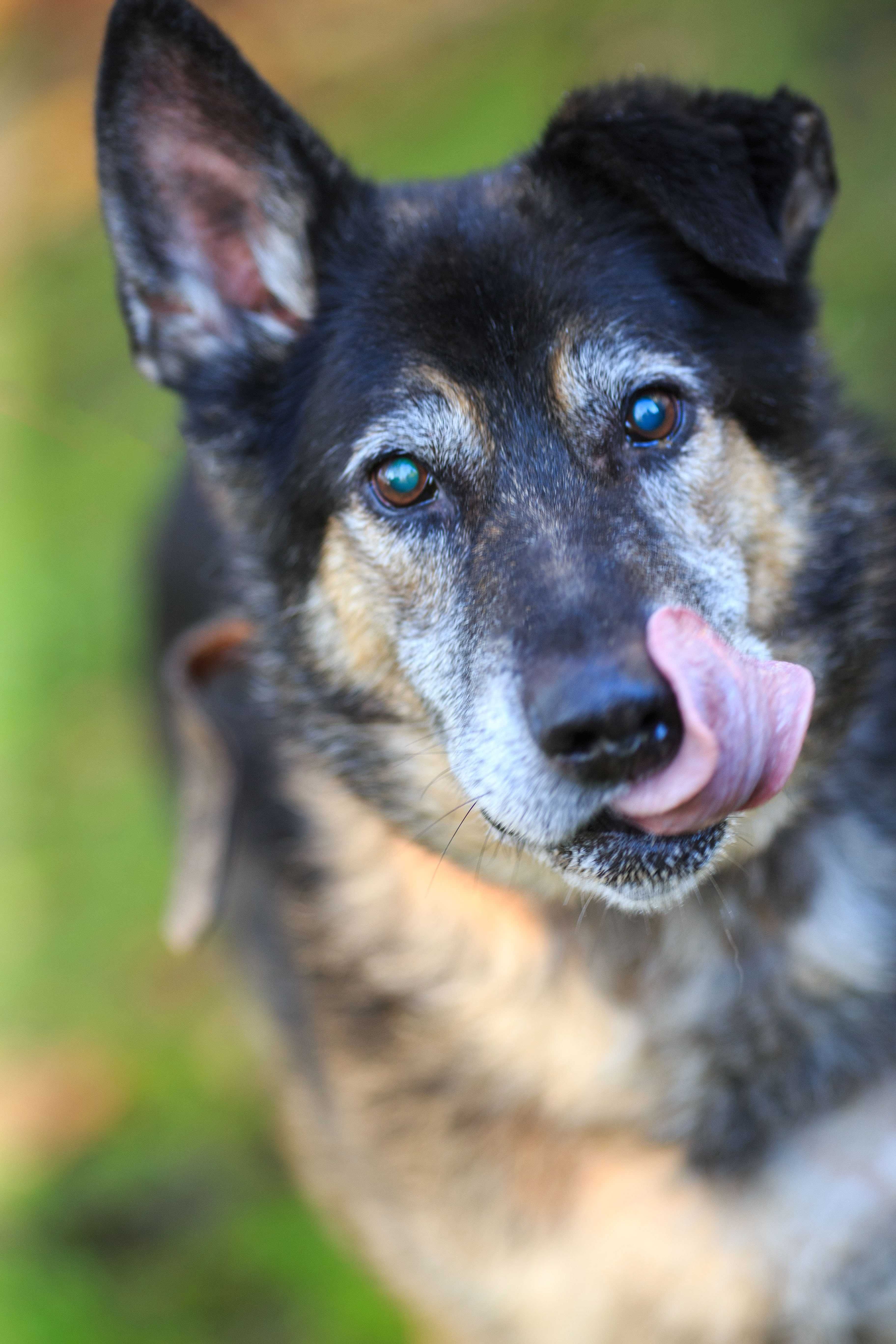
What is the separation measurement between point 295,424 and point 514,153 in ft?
3.32

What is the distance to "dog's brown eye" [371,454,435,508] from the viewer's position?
2.64 meters

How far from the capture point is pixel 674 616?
7.02ft

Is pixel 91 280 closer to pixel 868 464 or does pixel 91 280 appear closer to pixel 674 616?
pixel 868 464

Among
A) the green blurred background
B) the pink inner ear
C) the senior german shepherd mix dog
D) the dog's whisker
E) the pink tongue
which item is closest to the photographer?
the pink tongue

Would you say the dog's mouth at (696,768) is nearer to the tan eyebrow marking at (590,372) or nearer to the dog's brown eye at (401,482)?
the tan eyebrow marking at (590,372)

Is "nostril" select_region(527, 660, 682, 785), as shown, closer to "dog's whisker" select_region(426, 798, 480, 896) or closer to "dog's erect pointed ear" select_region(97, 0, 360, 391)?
"dog's whisker" select_region(426, 798, 480, 896)

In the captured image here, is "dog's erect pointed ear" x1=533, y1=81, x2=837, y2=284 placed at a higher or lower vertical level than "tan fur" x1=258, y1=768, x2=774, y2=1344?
higher

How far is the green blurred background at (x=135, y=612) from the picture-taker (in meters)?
4.31

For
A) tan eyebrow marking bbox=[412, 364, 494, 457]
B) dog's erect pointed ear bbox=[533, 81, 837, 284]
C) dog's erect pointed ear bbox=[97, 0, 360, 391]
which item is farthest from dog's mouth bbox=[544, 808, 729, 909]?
dog's erect pointed ear bbox=[97, 0, 360, 391]

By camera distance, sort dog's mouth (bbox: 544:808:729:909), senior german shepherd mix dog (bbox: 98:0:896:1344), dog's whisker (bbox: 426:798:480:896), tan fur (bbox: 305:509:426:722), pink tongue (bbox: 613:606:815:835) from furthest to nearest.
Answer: tan fur (bbox: 305:509:426:722) → dog's whisker (bbox: 426:798:480:896) → senior german shepherd mix dog (bbox: 98:0:896:1344) → dog's mouth (bbox: 544:808:729:909) → pink tongue (bbox: 613:606:815:835)

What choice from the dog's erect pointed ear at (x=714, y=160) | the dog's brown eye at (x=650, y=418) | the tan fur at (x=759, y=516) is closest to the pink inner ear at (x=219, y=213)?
the dog's erect pointed ear at (x=714, y=160)

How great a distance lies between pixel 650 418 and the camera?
8.45 ft

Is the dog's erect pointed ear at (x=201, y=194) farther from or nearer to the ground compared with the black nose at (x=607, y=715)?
farther from the ground

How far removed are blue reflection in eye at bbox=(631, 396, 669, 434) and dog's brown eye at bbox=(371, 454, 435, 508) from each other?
1.38ft
